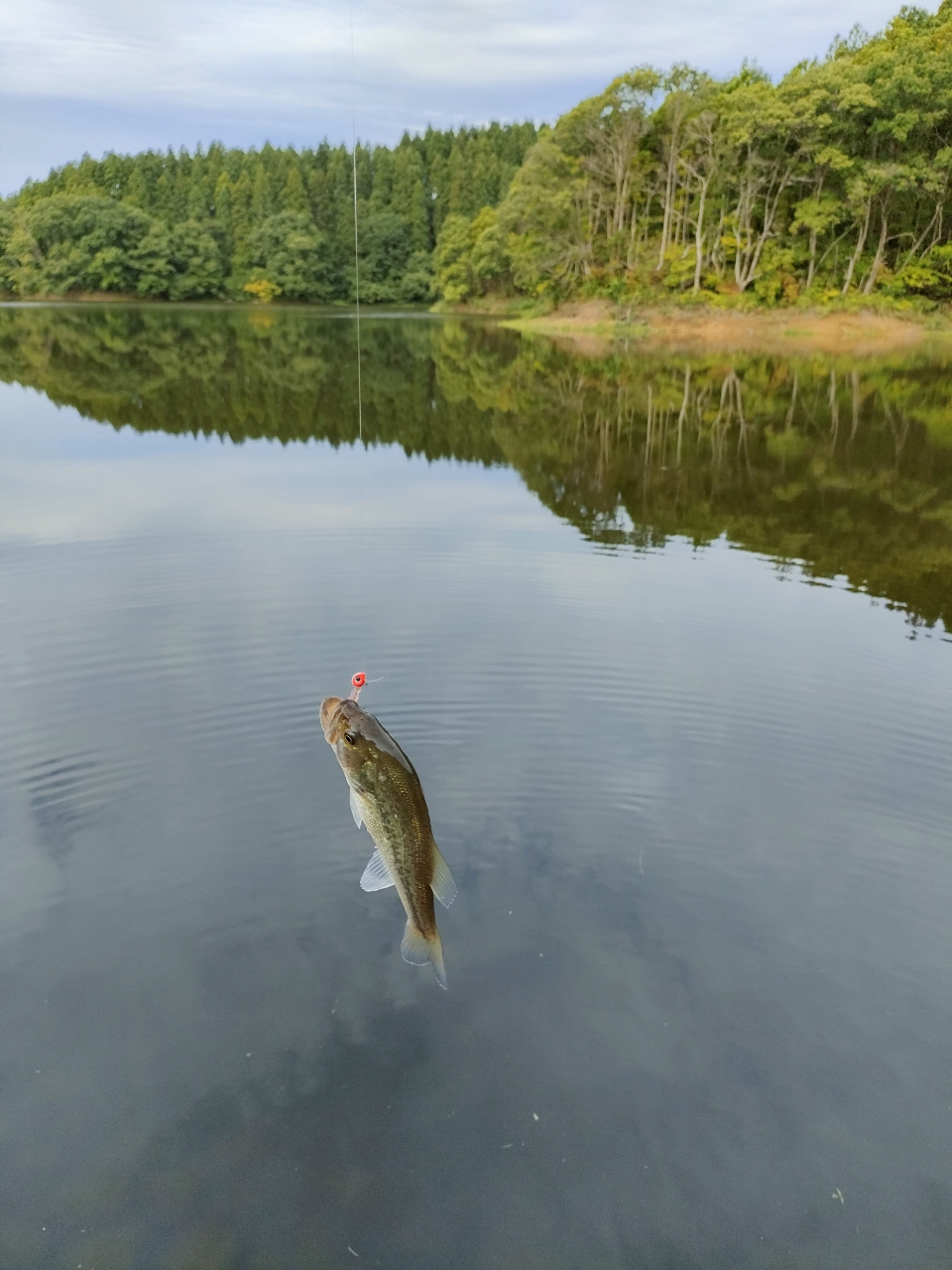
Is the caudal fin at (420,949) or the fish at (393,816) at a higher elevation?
the fish at (393,816)

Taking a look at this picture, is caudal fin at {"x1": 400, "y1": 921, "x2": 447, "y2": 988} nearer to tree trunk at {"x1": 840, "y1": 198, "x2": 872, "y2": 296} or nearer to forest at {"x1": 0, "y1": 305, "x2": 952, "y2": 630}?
forest at {"x1": 0, "y1": 305, "x2": 952, "y2": 630}

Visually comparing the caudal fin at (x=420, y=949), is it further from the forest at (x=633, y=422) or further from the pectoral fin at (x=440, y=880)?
the forest at (x=633, y=422)

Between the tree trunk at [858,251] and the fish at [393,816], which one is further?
the tree trunk at [858,251]

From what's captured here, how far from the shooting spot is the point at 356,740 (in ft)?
11.1

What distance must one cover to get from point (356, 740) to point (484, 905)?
2.79 metres

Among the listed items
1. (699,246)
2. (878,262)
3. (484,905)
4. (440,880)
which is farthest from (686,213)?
(440,880)

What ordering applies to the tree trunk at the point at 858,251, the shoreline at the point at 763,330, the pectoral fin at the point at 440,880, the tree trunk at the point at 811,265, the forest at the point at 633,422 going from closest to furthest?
1. the pectoral fin at the point at 440,880
2. the forest at the point at 633,422
3. the shoreline at the point at 763,330
4. the tree trunk at the point at 858,251
5. the tree trunk at the point at 811,265

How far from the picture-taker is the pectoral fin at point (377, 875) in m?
3.80

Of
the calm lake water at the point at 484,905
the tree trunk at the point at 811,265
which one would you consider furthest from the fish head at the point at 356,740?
the tree trunk at the point at 811,265

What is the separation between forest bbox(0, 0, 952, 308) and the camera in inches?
1976

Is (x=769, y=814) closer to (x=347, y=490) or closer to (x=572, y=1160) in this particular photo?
(x=572, y=1160)

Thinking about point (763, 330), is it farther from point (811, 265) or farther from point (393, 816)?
point (393, 816)

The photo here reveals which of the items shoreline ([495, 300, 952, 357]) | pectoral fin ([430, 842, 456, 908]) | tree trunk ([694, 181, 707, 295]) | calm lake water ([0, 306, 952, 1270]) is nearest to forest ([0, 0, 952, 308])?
tree trunk ([694, 181, 707, 295])

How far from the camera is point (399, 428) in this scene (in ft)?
79.6
